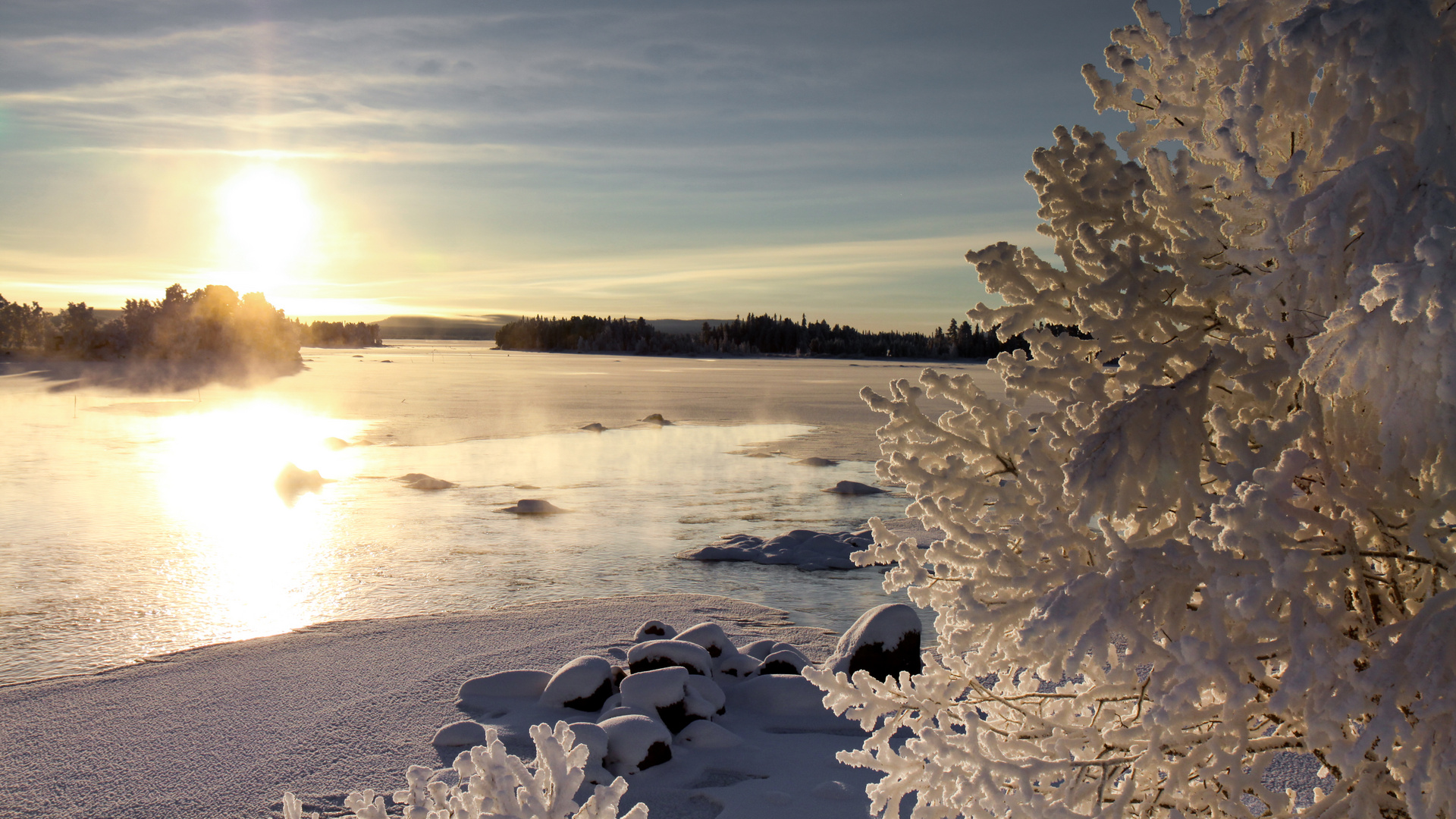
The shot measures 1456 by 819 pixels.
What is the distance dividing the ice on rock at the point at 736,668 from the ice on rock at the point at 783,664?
0.23ft

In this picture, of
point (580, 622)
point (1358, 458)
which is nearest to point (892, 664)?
point (580, 622)

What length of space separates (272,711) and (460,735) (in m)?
1.50

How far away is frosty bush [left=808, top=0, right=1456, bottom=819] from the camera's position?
1.82 metres

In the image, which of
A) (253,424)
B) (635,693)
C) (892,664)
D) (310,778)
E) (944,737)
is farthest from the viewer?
(253,424)

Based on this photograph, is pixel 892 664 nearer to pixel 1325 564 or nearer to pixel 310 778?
pixel 310 778

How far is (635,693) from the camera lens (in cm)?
604

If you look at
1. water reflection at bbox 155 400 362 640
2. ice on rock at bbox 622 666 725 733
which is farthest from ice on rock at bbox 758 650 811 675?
water reflection at bbox 155 400 362 640

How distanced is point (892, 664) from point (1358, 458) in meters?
5.08

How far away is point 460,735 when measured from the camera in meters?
5.71

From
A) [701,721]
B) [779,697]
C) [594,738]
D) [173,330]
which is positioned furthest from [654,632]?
[173,330]

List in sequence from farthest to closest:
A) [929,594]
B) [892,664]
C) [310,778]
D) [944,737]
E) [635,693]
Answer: [892,664], [635,693], [310,778], [929,594], [944,737]

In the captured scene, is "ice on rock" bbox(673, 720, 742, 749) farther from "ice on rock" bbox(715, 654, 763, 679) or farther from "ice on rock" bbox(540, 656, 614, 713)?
"ice on rock" bbox(715, 654, 763, 679)

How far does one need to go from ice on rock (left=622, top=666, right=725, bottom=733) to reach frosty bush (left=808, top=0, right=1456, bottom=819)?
342cm

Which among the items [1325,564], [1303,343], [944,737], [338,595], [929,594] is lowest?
→ [338,595]
